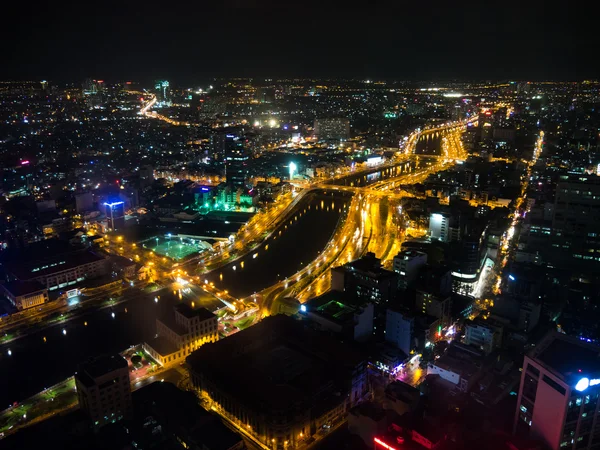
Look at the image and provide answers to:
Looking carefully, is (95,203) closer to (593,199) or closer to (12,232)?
(12,232)

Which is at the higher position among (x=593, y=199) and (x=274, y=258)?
(x=593, y=199)

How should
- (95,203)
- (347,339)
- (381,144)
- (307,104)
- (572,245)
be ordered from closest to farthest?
(347,339) < (572,245) < (95,203) < (381,144) < (307,104)

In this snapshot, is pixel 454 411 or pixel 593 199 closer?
pixel 454 411

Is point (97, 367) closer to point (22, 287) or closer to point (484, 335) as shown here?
point (22, 287)

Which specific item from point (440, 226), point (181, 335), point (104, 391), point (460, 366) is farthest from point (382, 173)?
point (104, 391)

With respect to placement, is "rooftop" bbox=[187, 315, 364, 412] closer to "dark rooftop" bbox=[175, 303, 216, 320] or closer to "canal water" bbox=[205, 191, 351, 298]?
"dark rooftop" bbox=[175, 303, 216, 320]

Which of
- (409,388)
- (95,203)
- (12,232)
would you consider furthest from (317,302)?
(95,203)

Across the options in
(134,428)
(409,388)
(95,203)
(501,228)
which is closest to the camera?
(134,428)
